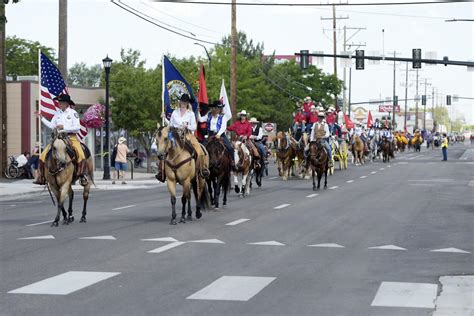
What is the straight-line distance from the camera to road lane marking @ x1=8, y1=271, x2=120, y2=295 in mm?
11008

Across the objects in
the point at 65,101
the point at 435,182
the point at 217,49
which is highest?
the point at 217,49

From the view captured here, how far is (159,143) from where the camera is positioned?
19.4 m

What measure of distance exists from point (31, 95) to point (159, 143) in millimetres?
33251

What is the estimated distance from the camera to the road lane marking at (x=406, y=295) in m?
10.4

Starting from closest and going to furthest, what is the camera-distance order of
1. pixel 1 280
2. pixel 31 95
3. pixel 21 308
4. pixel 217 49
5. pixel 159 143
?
pixel 21 308 → pixel 1 280 → pixel 159 143 → pixel 31 95 → pixel 217 49

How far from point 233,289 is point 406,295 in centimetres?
186

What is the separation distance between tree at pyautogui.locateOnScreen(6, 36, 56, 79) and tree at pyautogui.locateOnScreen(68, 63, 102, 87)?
215 feet

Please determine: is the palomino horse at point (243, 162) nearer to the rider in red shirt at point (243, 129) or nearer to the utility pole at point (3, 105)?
the rider in red shirt at point (243, 129)

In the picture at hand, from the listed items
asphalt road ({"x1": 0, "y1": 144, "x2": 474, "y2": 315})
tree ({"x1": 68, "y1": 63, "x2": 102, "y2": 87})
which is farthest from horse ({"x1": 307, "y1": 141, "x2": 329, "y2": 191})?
tree ({"x1": 68, "y1": 63, "x2": 102, "y2": 87})

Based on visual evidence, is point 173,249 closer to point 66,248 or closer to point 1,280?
point 66,248

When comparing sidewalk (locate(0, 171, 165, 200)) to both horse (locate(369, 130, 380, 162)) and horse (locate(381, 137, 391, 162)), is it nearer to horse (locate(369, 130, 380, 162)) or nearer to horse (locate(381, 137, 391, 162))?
horse (locate(381, 137, 391, 162))

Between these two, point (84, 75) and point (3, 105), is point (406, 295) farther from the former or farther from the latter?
point (84, 75)

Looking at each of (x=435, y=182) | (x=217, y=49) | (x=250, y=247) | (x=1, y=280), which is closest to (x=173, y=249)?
(x=250, y=247)

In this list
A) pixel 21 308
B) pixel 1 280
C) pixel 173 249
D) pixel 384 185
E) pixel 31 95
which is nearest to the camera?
pixel 21 308
